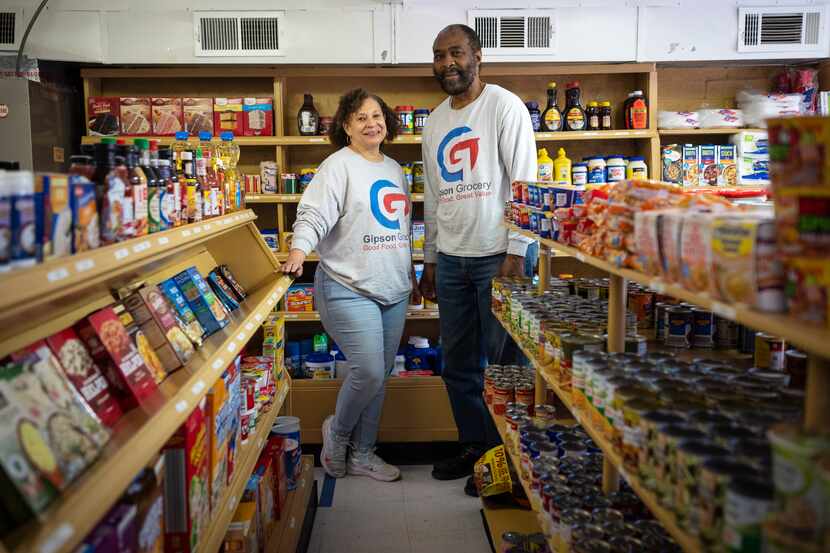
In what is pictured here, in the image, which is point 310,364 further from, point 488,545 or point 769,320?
point 769,320

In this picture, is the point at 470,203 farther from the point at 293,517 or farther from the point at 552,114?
the point at 293,517

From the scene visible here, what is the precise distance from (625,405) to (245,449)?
1.37 m

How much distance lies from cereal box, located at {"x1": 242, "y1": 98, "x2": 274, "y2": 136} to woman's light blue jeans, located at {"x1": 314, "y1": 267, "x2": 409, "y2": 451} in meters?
1.20

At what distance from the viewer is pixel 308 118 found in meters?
4.41

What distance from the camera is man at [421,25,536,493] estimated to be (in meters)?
3.44

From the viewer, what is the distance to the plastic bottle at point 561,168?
447 centimetres

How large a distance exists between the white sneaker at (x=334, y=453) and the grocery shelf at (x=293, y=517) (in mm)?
245

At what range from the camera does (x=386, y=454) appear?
4.34 m

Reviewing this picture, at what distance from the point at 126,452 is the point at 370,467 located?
2.81 meters

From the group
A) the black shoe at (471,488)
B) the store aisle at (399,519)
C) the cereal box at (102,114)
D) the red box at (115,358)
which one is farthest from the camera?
the cereal box at (102,114)

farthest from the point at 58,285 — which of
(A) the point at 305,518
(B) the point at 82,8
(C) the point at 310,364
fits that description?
(B) the point at 82,8

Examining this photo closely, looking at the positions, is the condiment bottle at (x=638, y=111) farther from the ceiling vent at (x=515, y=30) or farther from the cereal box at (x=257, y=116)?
the cereal box at (x=257, y=116)

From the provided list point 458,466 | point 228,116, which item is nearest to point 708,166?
point 458,466

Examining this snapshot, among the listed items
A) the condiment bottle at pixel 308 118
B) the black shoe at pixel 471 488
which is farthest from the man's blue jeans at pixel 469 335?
the condiment bottle at pixel 308 118
